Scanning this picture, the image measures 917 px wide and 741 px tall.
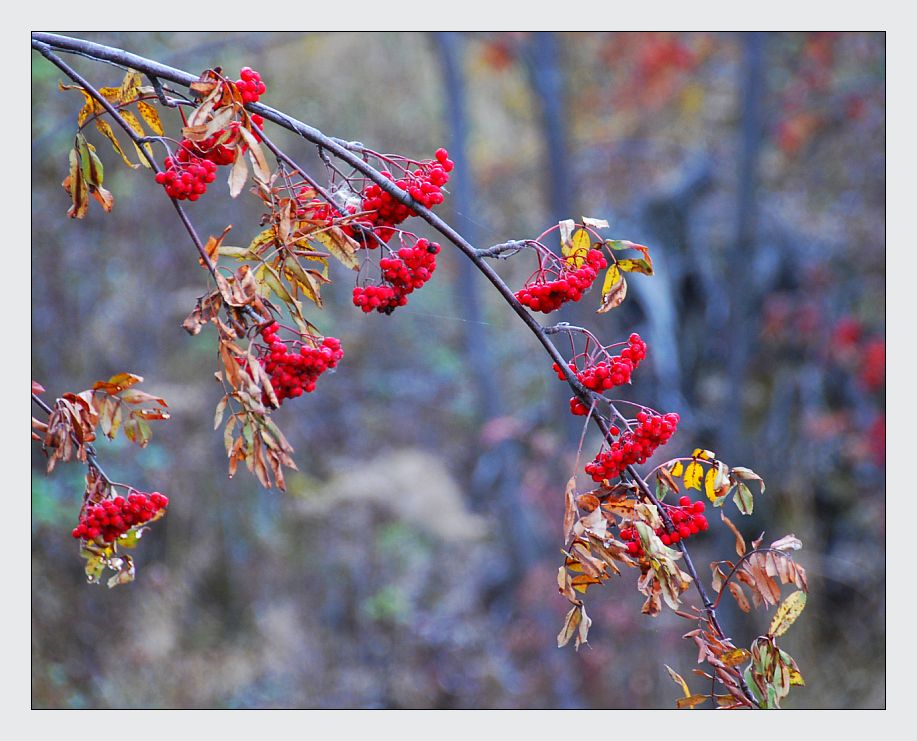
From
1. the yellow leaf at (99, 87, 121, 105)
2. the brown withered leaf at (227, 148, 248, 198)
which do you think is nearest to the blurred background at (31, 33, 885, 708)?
the yellow leaf at (99, 87, 121, 105)

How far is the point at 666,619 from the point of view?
4633 mm

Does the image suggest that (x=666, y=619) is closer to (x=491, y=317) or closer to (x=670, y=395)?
(x=670, y=395)

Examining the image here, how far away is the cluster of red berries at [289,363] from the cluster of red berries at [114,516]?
31 centimetres

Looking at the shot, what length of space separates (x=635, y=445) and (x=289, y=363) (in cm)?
49

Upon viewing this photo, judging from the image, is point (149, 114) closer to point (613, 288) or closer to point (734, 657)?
point (613, 288)

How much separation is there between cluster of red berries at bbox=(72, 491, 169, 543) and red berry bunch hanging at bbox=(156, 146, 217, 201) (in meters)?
0.46

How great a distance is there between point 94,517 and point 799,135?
17.6 ft

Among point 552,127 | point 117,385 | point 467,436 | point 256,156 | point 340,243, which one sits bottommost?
point 467,436

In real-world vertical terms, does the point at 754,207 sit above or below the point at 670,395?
above

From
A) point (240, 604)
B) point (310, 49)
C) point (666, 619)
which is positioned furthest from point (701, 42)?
point (240, 604)

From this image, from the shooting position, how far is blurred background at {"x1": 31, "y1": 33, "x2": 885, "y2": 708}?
429 centimetres

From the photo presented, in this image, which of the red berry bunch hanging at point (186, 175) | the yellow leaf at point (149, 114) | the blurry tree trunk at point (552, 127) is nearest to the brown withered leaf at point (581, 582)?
the red berry bunch hanging at point (186, 175)

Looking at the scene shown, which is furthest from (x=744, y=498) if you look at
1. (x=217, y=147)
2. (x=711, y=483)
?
(x=217, y=147)

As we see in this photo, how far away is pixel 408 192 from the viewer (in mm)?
1227
